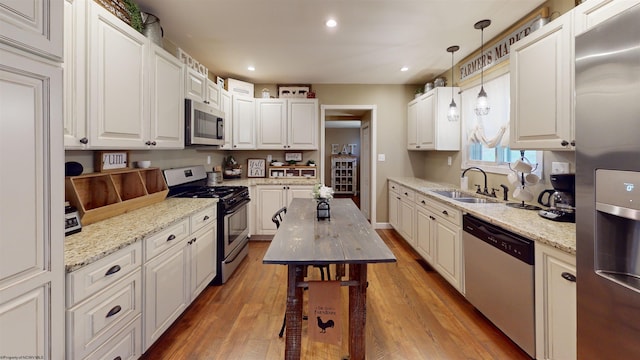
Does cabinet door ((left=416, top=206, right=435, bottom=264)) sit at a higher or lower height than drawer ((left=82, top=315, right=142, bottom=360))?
higher

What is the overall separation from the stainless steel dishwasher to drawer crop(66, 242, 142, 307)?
2.33 meters

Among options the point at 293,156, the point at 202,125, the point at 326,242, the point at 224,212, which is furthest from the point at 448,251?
the point at 293,156

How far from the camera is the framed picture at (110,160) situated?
2.02 m

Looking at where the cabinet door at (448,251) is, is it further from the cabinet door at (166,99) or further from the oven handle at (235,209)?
the cabinet door at (166,99)

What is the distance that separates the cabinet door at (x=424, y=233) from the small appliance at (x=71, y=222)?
3010mm

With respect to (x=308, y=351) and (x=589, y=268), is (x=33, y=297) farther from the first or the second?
(x=589, y=268)

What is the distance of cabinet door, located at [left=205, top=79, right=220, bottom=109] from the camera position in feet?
11.2

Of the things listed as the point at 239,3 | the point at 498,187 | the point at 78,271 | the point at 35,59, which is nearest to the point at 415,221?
the point at 498,187

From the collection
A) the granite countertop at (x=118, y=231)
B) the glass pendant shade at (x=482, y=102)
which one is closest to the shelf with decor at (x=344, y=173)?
the glass pendant shade at (x=482, y=102)

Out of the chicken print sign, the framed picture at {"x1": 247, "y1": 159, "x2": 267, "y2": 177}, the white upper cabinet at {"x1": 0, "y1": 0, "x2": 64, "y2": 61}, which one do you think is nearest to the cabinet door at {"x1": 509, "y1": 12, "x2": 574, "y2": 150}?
the chicken print sign

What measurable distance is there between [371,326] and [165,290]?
156cm

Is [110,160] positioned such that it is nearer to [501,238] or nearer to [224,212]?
[224,212]

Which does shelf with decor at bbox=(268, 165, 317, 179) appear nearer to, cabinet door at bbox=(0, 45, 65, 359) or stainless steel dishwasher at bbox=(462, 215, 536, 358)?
stainless steel dishwasher at bbox=(462, 215, 536, 358)

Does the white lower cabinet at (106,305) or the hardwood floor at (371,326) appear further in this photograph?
the hardwood floor at (371,326)
